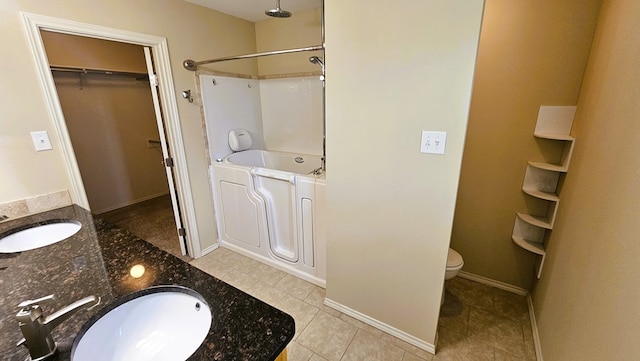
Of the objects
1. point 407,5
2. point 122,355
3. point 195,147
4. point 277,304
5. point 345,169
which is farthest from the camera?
point 195,147

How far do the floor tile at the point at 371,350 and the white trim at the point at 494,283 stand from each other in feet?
3.33

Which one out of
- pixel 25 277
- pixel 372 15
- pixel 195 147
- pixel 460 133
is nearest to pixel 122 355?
pixel 25 277

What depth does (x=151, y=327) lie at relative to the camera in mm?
848

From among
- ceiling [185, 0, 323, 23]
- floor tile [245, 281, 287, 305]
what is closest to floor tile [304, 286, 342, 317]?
floor tile [245, 281, 287, 305]

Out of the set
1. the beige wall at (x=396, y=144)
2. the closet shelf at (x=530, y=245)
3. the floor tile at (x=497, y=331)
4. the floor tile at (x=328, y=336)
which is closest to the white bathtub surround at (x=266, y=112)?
the beige wall at (x=396, y=144)

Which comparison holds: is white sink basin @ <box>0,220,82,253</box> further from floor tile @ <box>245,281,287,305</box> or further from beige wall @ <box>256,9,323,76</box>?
beige wall @ <box>256,9,323,76</box>

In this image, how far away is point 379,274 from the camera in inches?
64.5

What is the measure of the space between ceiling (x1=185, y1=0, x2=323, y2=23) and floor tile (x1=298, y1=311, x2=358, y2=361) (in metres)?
2.59

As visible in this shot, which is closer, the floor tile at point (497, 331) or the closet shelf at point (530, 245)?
the floor tile at point (497, 331)

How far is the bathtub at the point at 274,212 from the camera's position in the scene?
2.05 m

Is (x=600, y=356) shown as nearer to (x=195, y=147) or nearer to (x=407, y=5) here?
(x=407, y=5)

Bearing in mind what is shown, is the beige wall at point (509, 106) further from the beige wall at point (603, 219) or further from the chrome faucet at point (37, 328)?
the chrome faucet at point (37, 328)

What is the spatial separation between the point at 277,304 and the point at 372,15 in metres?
1.99

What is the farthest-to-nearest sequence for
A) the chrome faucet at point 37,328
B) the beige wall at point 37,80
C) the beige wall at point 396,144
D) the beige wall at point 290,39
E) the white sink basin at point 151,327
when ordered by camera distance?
the beige wall at point 290,39, the beige wall at point 37,80, the beige wall at point 396,144, the white sink basin at point 151,327, the chrome faucet at point 37,328
